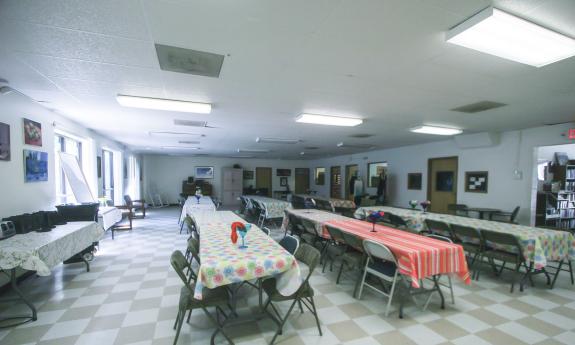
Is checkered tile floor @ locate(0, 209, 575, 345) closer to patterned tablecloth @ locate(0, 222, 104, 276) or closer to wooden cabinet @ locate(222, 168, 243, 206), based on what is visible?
patterned tablecloth @ locate(0, 222, 104, 276)

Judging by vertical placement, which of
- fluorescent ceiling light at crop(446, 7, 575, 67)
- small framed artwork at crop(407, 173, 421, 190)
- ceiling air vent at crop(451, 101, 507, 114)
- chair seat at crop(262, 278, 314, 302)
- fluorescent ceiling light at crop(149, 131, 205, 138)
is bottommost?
chair seat at crop(262, 278, 314, 302)

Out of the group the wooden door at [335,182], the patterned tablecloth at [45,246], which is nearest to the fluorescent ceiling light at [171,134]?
the patterned tablecloth at [45,246]

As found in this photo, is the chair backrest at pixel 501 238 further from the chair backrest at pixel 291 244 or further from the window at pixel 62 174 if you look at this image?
the window at pixel 62 174

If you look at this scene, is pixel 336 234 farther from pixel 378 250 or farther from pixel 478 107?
pixel 478 107

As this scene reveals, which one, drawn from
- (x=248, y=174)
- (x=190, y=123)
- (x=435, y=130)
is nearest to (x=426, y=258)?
(x=435, y=130)

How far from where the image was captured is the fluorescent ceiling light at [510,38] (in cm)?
164

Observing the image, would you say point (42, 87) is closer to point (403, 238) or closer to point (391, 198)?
point (403, 238)

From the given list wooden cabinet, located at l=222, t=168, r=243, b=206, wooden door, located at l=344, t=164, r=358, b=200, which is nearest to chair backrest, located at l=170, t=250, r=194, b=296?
wooden door, located at l=344, t=164, r=358, b=200

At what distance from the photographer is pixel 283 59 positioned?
7.48 ft

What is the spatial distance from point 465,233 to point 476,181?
143 inches

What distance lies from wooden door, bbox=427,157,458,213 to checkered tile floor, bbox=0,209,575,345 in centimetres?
359

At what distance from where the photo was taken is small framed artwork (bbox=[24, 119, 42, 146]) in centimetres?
352

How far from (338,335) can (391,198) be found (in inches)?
294

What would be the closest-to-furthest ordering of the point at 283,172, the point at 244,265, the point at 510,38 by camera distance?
the point at 510,38 → the point at 244,265 → the point at 283,172
